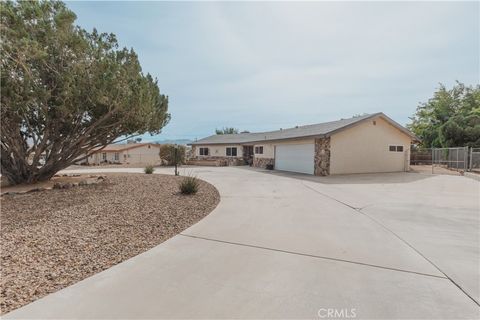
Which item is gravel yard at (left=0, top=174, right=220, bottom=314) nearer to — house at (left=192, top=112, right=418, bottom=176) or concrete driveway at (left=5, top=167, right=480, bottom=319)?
concrete driveway at (left=5, top=167, right=480, bottom=319)

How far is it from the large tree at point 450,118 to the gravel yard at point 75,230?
26.5m

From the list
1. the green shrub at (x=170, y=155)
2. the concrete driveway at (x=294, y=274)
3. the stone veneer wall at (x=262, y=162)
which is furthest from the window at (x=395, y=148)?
the green shrub at (x=170, y=155)

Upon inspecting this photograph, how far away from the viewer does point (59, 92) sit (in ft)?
31.4

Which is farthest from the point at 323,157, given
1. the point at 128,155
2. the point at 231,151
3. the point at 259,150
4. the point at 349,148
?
the point at 128,155

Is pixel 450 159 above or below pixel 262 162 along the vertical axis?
above

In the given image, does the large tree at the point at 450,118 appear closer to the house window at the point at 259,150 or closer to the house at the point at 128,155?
the house window at the point at 259,150

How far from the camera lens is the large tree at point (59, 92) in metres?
8.07

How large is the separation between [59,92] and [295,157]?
15.4m

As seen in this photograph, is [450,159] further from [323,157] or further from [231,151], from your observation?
[231,151]

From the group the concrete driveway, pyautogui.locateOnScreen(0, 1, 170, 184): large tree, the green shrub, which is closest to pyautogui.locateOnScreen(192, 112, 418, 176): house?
pyautogui.locateOnScreen(0, 1, 170, 184): large tree

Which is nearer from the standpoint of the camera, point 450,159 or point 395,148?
point 395,148

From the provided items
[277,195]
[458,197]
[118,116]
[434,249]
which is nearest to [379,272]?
[434,249]

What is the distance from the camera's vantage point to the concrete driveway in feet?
9.43

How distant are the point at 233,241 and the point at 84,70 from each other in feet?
28.2
